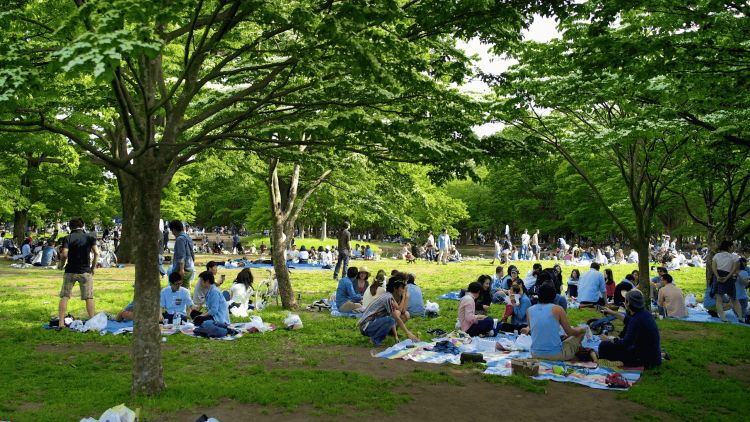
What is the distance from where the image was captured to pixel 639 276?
48.9ft

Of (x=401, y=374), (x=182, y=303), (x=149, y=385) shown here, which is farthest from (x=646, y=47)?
(x=182, y=303)

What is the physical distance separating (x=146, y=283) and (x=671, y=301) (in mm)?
12690

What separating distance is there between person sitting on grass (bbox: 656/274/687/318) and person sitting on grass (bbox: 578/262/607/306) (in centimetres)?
145

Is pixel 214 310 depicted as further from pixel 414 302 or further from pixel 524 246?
pixel 524 246

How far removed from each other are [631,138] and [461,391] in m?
6.72

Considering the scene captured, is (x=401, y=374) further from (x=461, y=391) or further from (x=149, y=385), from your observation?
(x=149, y=385)

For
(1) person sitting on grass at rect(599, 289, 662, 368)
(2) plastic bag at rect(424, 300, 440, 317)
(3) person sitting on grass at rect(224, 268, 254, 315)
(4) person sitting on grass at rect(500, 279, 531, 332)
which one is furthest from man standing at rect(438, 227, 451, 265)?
(1) person sitting on grass at rect(599, 289, 662, 368)

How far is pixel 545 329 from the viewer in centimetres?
902

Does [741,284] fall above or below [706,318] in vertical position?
above

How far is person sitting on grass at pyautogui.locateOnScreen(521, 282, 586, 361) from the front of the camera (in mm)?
8969

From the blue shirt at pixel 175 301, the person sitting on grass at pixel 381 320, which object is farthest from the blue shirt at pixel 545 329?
the blue shirt at pixel 175 301

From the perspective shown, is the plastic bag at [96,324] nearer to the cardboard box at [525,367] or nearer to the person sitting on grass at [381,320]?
the person sitting on grass at [381,320]

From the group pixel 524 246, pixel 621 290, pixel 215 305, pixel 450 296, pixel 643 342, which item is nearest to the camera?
pixel 643 342

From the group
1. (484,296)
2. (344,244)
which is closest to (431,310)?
(484,296)
